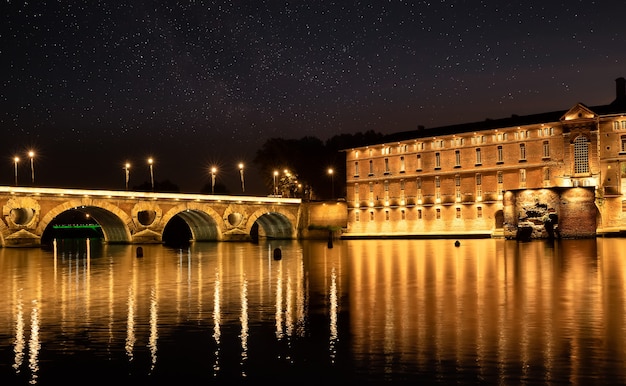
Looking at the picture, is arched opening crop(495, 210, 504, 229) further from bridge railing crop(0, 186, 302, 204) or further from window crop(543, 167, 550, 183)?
bridge railing crop(0, 186, 302, 204)

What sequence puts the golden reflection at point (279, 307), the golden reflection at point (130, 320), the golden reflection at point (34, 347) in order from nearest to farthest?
the golden reflection at point (34, 347) < the golden reflection at point (130, 320) < the golden reflection at point (279, 307)

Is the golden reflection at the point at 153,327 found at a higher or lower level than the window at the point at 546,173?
lower

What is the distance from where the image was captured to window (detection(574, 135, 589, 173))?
97.5 metres

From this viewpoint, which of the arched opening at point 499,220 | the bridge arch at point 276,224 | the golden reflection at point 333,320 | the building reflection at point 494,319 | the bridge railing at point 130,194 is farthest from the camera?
the bridge arch at point 276,224

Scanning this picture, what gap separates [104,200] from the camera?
91750 mm

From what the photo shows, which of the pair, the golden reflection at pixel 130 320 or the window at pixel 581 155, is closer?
the golden reflection at pixel 130 320

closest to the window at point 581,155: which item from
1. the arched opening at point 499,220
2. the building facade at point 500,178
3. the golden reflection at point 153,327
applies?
the building facade at point 500,178

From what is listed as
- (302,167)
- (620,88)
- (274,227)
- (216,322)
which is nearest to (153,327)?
(216,322)

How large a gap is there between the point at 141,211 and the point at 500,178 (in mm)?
56454

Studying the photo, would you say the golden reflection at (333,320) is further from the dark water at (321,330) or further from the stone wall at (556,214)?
the stone wall at (556,214)

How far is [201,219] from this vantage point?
11388 cm

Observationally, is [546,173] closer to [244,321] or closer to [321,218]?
[321,218]

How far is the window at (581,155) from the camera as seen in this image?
3839 inches

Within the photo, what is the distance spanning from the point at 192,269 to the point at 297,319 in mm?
24841
